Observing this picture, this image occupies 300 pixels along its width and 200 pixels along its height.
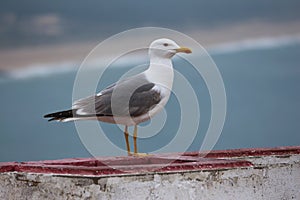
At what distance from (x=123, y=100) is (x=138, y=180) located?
140 cm

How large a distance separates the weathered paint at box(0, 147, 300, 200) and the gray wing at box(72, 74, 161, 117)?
0.56 meters

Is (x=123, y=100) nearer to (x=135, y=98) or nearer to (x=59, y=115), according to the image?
(x=135, y=98)

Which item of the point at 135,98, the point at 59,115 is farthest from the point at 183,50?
the point at 59,115

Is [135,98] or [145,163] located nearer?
[145,163]

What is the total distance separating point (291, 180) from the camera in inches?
166

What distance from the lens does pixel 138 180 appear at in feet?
10.4

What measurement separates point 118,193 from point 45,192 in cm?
36

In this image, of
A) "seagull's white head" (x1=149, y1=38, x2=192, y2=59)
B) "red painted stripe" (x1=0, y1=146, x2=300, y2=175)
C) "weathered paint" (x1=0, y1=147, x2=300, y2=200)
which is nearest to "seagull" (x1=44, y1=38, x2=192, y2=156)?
"seagull's white head" (x1=149, y1=38, x2=192, y2=59)

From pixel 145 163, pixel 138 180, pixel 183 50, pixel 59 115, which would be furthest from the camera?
pixel 183 50

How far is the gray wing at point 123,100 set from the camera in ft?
14.7

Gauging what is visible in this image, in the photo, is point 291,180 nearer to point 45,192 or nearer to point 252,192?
point 252,192

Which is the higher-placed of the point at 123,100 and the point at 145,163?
the point at 123,100

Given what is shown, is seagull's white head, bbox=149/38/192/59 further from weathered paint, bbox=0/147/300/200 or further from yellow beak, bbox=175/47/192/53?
weathered paint, bbox=0/147/300/200

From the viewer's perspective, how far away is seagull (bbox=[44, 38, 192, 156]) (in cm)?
450
